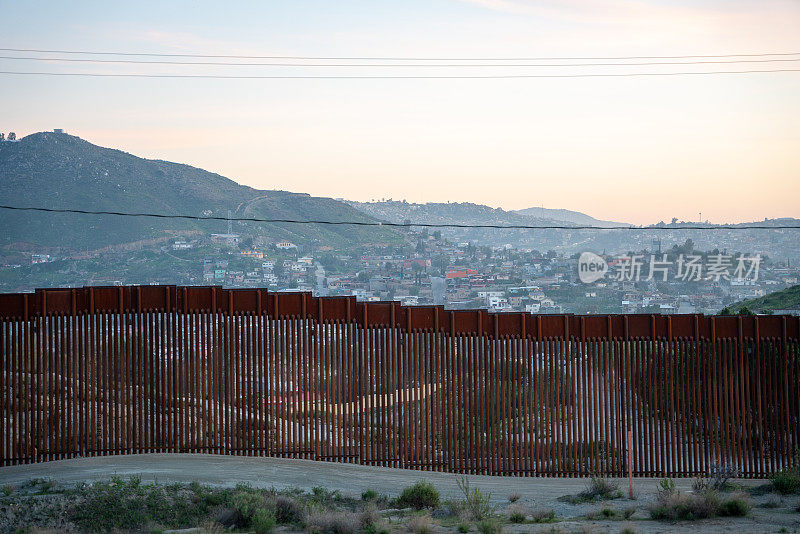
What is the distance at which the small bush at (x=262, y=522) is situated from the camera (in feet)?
36.6

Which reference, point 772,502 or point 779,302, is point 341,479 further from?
point 779,302

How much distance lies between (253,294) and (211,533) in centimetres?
662

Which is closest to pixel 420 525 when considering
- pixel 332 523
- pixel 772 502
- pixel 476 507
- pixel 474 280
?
pixel 332 523

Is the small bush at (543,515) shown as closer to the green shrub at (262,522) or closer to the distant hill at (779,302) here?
the green shrub at (262,522)

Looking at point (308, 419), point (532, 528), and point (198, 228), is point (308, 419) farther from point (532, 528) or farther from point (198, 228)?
point (198, 228)

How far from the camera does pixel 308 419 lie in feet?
53.7

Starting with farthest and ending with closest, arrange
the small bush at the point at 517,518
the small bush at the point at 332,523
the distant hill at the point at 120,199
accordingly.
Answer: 1. the distant hill at the point at 120,199
2. the small bush at the point at 517,518
3. the small bush at the point at 332,523

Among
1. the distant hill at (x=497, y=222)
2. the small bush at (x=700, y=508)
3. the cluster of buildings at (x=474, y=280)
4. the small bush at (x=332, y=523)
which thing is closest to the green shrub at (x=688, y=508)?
the small bush at (x=700, y=508)

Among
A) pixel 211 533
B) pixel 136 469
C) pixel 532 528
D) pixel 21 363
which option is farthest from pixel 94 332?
pixel 532 528

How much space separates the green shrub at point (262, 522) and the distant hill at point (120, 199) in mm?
77605

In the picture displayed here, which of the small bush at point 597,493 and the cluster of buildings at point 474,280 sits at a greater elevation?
the cluster of buildings at point 474,280

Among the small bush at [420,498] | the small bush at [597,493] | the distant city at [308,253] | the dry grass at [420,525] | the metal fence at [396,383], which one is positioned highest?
the distant city at [308,253]

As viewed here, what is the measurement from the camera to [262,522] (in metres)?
11.2

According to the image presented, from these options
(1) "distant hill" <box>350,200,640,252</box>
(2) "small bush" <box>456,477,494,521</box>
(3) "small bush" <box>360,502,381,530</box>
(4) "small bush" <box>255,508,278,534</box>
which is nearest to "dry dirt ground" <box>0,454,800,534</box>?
(2) "small bush" <box>456,477,494,521</box>
